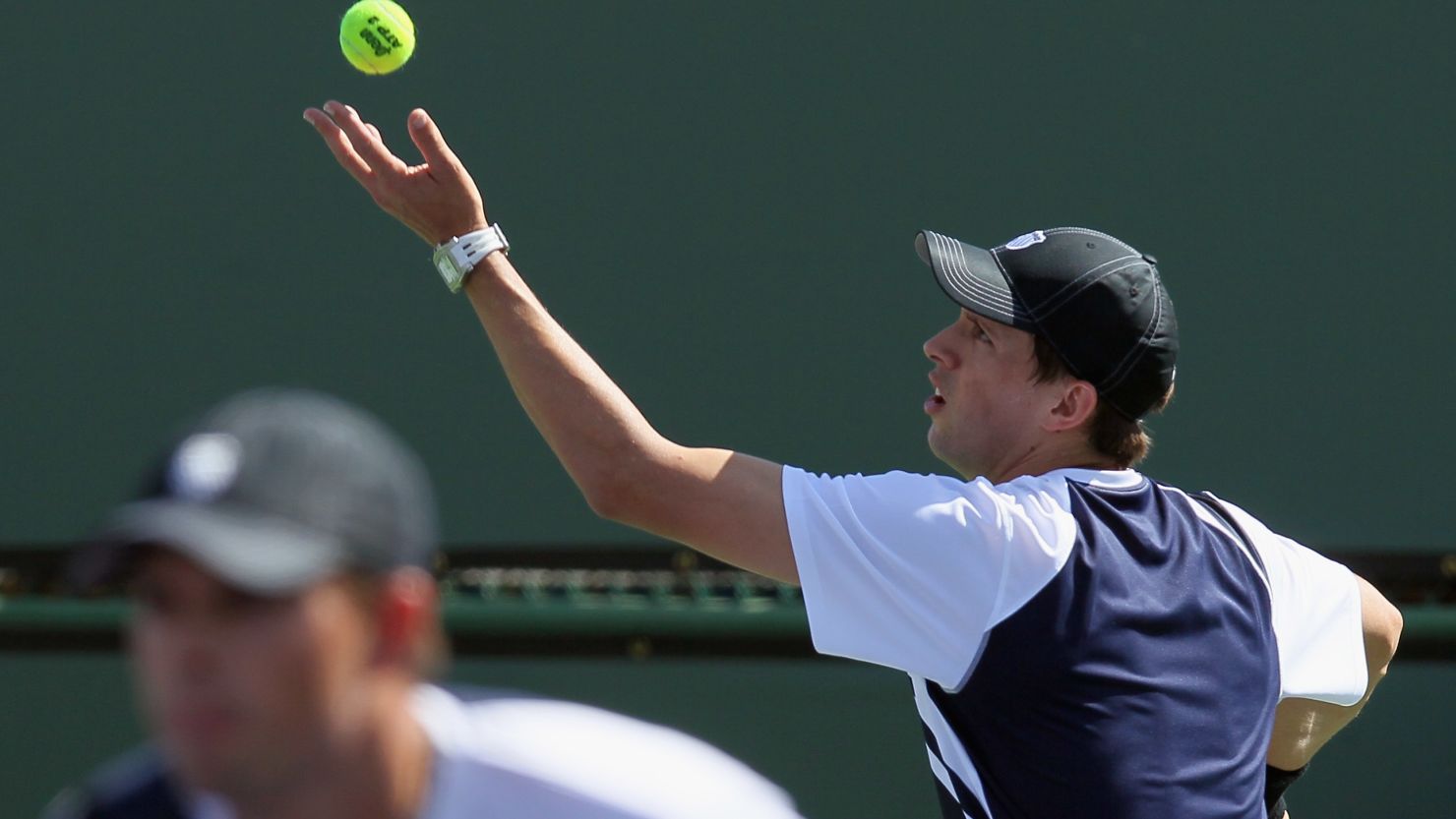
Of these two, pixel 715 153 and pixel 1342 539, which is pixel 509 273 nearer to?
pixel 715 153

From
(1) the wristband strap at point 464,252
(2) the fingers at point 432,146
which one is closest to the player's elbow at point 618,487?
(1) the wristband strap at point 464,252

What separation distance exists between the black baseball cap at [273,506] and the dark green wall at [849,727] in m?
3.32

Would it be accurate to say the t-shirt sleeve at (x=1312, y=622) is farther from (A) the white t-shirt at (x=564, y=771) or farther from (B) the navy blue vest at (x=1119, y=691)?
(A) the white t-shirt at (x=564, y=771)

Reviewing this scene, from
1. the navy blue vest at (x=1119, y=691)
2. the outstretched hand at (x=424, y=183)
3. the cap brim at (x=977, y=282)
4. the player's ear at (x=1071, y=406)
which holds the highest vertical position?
the outstretched hand at (x=424, y=183)

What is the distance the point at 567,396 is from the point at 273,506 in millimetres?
999

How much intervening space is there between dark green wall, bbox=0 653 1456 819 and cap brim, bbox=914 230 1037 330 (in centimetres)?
222

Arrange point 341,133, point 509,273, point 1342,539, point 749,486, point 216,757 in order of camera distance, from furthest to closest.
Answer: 1. point 1342,539
2. point 341,133
3. point 509,273
4. point 749,486
5. point 216,757

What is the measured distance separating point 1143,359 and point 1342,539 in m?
2.44

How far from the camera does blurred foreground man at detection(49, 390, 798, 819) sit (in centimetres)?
134

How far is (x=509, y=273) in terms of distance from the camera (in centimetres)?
249

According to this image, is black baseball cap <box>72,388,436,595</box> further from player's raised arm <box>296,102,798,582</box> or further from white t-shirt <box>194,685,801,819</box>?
player's raised arm <box>296,102,798,582</box>

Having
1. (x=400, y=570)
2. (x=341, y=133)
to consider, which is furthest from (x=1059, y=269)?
(x=400, y=570)

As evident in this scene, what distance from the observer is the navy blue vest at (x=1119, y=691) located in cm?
222

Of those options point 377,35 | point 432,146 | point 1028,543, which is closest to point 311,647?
point 1028,543
